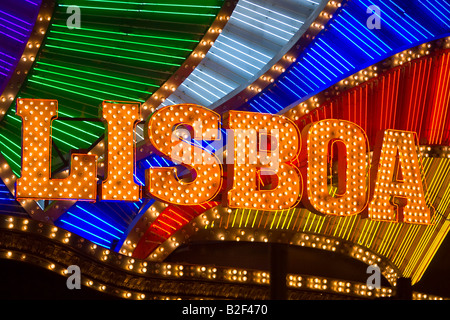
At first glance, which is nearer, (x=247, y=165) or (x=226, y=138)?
(x=247, y=165)

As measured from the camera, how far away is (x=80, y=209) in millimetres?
11656

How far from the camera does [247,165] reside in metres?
11.0

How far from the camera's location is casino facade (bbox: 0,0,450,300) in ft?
34.9

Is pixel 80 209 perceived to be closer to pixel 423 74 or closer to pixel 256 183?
pixel 256 183

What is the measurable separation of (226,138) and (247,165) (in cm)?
47

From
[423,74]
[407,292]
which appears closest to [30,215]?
[407,292]

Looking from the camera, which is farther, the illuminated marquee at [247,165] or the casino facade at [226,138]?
the casino facade at [226,138]

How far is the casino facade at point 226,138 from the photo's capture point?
34.9 feet

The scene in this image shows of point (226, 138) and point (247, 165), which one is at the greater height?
point (226, 138)

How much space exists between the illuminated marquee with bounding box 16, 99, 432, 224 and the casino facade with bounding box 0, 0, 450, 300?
2 cm

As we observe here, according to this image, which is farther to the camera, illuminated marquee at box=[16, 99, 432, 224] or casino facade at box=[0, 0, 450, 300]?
casino facade at box=[0, 0, 450, 300]

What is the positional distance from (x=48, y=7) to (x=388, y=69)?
4487 mm

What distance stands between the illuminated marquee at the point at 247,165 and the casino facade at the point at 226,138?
24 millimetres

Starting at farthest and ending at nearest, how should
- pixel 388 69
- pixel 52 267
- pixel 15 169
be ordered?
pixel 388 69 < pixel 15 169 < pixel 52 267
